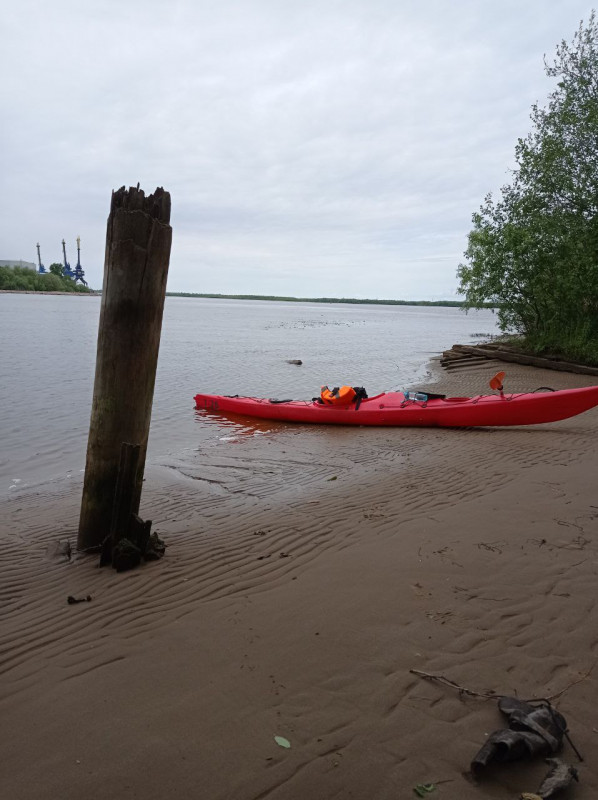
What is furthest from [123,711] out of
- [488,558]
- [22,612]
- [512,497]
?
[512,497]

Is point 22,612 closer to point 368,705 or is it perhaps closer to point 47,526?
point 47,526

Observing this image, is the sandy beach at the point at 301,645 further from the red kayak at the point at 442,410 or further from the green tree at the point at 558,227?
the green tree at the point at 558,227

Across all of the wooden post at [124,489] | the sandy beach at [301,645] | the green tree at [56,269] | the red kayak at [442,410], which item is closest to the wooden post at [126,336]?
the wooden post at [124,489]

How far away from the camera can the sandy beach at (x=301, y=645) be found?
7.86ft

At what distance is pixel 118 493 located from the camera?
448 cm

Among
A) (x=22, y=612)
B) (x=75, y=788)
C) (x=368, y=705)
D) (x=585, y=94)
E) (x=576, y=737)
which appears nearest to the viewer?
(x=75, y=788)

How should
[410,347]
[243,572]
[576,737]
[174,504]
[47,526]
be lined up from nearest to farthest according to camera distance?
[576,737], [243,572], [47,526], [174,504], [410,347]

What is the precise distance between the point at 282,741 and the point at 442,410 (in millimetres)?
8992

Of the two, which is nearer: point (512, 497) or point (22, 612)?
point (22, 612)

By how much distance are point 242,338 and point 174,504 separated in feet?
116

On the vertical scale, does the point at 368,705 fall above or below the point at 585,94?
below

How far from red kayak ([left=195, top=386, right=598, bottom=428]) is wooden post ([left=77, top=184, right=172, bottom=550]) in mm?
7377

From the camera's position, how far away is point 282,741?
8.29ft

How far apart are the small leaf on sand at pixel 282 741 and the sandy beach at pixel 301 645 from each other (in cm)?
3
